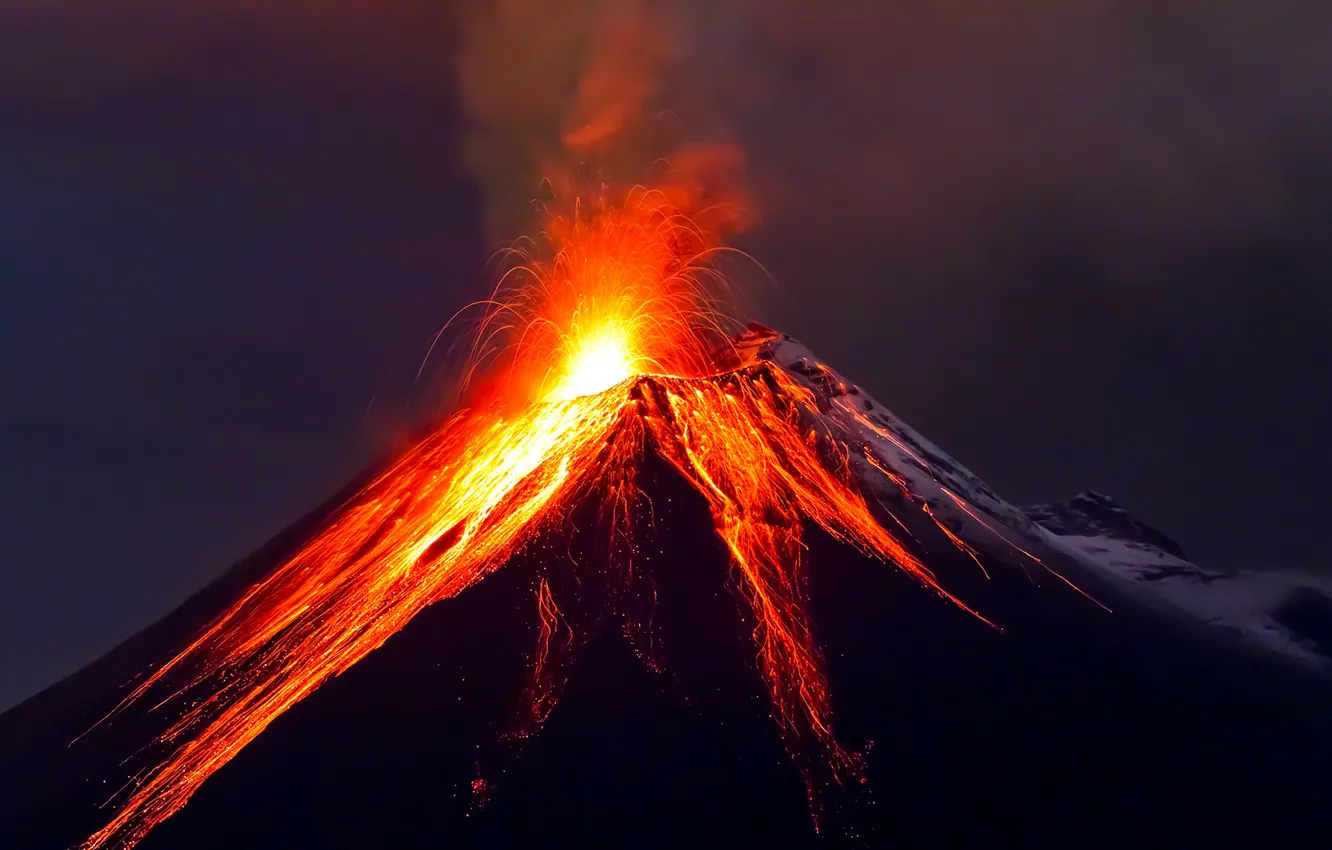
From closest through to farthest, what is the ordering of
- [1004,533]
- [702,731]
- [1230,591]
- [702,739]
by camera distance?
[702,739]
[702,731]
[1004,533]
[1230,591]

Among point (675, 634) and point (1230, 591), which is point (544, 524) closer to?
point (675, 634)

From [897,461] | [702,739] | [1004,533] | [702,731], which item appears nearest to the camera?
[702,739]

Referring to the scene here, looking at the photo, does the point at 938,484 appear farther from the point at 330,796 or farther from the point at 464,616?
the point at 330,796

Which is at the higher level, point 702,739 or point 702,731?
point 702,731

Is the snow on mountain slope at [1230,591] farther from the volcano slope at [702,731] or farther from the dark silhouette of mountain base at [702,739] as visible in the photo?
the dark silhouette of mountain base at [702,739]

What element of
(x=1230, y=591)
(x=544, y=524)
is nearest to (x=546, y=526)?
(x=544, y=524)

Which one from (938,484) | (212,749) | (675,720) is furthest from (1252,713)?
(212,749)
